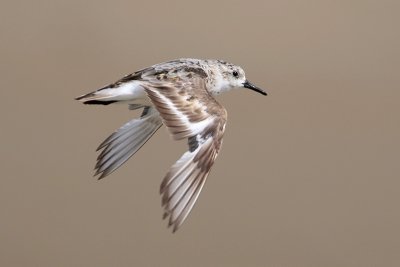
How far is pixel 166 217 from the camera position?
1.47m

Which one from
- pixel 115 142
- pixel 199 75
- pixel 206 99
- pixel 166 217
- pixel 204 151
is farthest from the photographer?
pixel 115 142

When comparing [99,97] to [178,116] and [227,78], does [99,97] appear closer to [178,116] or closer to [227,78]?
[178,116]

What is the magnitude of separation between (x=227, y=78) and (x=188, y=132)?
0.52 metres

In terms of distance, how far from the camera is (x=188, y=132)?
65.9 inches

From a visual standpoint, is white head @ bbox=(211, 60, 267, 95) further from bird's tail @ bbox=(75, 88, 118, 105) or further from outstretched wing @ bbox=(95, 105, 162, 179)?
bird's tail @ bbox=(75, 88, 118, 105)

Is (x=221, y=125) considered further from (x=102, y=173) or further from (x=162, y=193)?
(x=102, y=173)

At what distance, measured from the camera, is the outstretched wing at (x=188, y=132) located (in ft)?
4.91

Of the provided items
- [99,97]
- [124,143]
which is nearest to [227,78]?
[124,143]

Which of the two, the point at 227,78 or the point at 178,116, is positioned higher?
the point at 227,78

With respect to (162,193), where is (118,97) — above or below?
above

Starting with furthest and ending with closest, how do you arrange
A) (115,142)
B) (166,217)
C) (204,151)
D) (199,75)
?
(115,142)
(199,75)
(204,151)
(166,217)

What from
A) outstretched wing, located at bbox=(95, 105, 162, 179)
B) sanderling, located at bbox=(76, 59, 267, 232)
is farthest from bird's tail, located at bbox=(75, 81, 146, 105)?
outstretched wing, located at bbox=(95, 105, 162, 179)

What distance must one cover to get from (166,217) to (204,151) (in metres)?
0.23

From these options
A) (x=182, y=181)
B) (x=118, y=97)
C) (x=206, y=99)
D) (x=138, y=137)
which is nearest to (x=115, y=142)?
(x=138, y=137)
